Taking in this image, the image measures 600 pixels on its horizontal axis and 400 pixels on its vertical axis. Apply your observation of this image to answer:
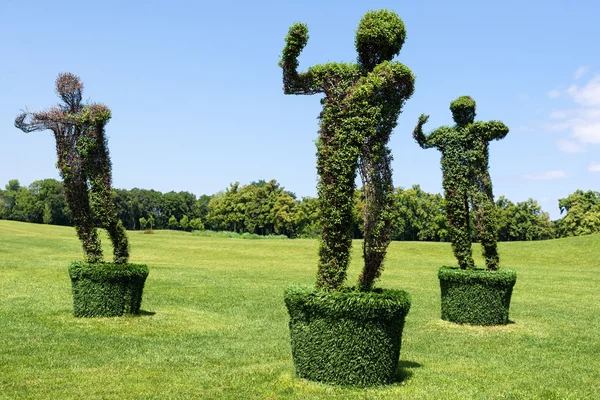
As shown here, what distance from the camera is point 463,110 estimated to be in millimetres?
15242

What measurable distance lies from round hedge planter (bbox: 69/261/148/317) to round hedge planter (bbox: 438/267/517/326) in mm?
8501

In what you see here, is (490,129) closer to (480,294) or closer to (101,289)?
(480,294)

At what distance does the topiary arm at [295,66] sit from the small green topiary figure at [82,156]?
717 cm

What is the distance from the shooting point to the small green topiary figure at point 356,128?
8.47m

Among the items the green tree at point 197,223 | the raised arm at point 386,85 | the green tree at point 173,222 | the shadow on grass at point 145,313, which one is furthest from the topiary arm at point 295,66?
the green tree at point 173,222

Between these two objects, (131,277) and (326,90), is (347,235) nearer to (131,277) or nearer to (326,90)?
(326,90)

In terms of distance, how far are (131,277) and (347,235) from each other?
7.95 metres

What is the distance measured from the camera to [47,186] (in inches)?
4114

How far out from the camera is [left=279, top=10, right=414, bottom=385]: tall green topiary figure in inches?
320

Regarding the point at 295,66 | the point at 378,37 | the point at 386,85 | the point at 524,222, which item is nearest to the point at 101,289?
the point at 295,66

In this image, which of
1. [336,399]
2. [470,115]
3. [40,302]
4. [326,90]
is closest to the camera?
[336,399]

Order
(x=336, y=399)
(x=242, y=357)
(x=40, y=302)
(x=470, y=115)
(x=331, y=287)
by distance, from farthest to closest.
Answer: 1. (x=40, y=302)
2. (x=470, y=115)
3. (x=242, y=357)
4. (x=331, y=287)
5. (x=336, y=399)

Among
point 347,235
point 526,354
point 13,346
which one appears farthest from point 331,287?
point 13,346

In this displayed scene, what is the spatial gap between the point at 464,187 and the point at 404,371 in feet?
22.0
